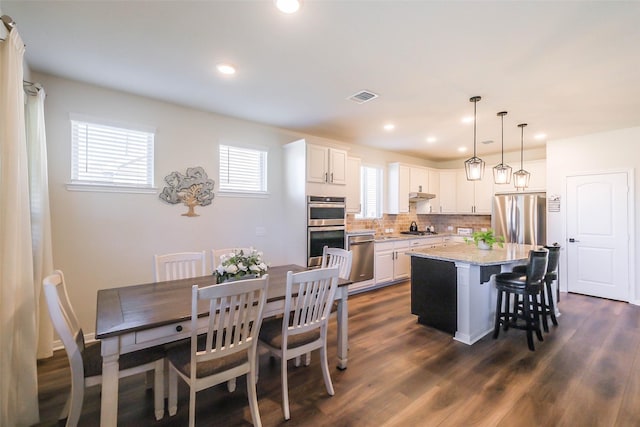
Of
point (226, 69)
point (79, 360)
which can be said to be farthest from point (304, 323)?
point (226, 69)

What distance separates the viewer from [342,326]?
252 cm

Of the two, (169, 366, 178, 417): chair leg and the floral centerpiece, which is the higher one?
the floral centerpiece

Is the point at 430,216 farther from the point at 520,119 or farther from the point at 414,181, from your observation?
the point at 520,119

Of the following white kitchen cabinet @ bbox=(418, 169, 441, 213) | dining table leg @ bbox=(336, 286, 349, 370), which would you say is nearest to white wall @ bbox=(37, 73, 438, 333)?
dining table leg @ bbox=(336, 286, 349, 370)

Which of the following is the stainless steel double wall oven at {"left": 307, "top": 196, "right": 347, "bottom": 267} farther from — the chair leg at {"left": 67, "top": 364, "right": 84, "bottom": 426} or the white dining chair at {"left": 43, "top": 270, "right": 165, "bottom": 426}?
the chair leg at {"left": 67, "top": 364, "right": 84, "bottom": 426}

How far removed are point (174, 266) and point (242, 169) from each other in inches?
71.6

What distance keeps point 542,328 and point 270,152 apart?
13.6 ft

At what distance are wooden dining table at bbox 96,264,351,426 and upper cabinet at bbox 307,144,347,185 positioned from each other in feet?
7.25

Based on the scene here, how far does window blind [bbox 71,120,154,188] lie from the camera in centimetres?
296

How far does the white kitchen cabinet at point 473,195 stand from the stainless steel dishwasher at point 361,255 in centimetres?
271

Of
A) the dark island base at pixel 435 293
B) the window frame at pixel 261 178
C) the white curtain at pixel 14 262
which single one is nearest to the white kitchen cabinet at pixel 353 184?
the window frame at pixel 261 178

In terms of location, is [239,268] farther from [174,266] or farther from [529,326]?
[529,326]

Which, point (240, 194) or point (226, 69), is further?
point (240, 194)

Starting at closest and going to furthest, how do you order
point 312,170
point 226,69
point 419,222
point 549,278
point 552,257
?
point 226,69
point 552,257
point 549,278
point 312,170
point 419,222
